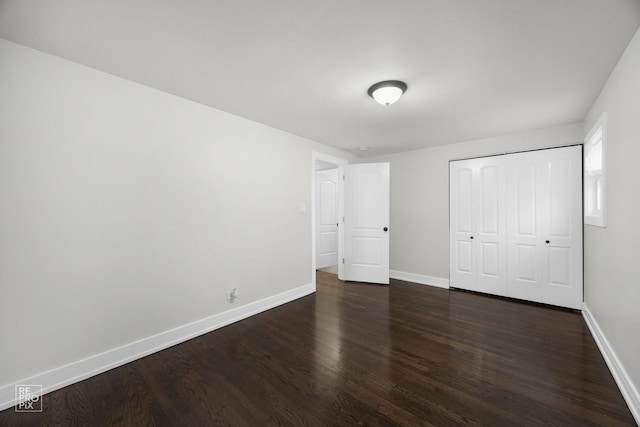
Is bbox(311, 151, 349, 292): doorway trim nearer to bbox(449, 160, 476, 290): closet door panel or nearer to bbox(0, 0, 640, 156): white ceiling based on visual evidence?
bbox(0, 0, 640, 156): white ceiling

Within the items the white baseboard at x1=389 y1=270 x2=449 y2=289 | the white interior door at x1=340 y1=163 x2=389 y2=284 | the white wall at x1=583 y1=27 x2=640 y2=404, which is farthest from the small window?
the white interior door at x1=340 y1=163 x2=389 y2=284

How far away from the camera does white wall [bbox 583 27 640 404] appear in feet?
5.31

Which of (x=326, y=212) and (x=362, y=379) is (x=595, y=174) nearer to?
(x=362, y=379)

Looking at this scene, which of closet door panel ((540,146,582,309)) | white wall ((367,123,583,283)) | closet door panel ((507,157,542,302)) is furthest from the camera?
white wall ((367,123,583,283))

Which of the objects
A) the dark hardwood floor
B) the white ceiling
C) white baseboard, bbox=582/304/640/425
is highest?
the white ceiling

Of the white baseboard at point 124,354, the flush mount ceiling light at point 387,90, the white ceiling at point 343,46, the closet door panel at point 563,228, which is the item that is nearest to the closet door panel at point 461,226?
the closet door panel at point 563,228

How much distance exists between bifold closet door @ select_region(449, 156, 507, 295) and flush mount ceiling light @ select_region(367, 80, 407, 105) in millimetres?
2405

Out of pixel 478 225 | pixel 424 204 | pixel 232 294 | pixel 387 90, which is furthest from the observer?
pixel 424 204

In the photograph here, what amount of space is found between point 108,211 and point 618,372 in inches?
161

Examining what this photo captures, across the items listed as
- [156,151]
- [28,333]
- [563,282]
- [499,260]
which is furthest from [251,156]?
[563,282]

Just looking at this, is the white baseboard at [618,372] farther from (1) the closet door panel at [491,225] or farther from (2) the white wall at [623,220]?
(1) the closet door panel at [491,225]

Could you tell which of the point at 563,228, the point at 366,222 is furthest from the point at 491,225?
the point at 366,222

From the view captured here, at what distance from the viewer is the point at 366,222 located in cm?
454

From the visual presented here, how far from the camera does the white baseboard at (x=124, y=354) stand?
69.7 inches
